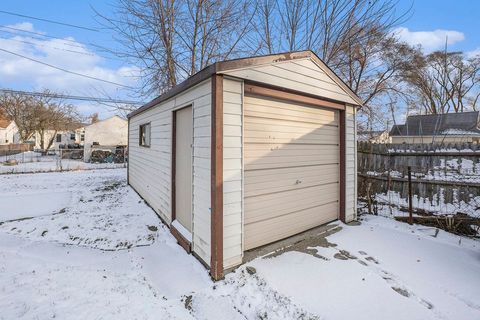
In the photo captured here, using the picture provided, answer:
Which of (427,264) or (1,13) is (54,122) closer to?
(1,13)

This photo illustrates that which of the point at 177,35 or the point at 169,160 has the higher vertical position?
the point at 177,35

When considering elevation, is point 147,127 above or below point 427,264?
above

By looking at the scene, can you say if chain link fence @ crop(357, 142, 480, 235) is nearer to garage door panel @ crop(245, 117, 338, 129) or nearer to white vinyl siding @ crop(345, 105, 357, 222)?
white vinyl siding @ crop(345, 105, 357, 222)

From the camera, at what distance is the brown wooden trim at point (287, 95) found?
134 inches

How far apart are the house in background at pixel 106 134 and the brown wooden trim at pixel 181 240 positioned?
19185 millimetres

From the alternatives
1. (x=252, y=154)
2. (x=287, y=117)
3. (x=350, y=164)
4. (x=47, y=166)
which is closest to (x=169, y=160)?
(x=252, y=154)

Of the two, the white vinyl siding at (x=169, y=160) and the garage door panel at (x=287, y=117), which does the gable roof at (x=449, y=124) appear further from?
the white vinyl siding at (x=169, y=160)

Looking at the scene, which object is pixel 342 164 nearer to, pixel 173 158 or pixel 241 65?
pixel 241 65

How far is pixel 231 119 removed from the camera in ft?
10.2

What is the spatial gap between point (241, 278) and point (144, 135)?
18.1 ft

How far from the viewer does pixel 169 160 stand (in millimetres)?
4711

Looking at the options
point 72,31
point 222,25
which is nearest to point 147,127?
point 222,25

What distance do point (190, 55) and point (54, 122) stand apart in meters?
27.6

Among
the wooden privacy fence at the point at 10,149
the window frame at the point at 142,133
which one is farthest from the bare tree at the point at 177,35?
the wooden privacy fence at the point at 10,149
